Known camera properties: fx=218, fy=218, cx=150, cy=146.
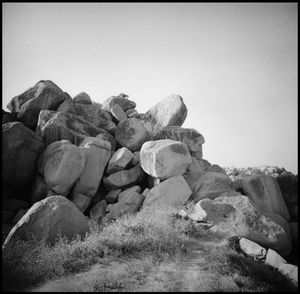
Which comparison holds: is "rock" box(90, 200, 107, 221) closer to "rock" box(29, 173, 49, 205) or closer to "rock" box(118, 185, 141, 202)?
"rock" box(118, 185, 141, 202)

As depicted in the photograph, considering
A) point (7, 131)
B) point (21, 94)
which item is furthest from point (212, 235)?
point (21, 94)

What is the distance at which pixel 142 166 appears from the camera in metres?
14.1

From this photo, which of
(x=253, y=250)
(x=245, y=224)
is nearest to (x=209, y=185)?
(x=245, y=224)

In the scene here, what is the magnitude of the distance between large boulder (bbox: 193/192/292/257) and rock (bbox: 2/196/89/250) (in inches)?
216

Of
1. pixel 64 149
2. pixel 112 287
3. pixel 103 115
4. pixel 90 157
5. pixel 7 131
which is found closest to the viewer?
pixel 112 287

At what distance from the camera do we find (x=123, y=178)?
14.1 m

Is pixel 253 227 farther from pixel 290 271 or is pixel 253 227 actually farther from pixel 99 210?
pixel 99 210

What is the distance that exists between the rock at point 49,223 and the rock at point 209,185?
745 cm

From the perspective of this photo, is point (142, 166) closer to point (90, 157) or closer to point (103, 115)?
point (90, 157)

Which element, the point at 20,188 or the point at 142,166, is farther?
the point at 142,166

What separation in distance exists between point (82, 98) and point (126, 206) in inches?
468

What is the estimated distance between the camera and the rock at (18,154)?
11.6 metres

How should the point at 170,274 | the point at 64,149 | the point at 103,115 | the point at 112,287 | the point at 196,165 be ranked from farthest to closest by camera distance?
the point at 103,115, the point at 196,165, the point at 64,149, the point at 170,274, the point at 112,287

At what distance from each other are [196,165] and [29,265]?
1294 cm
